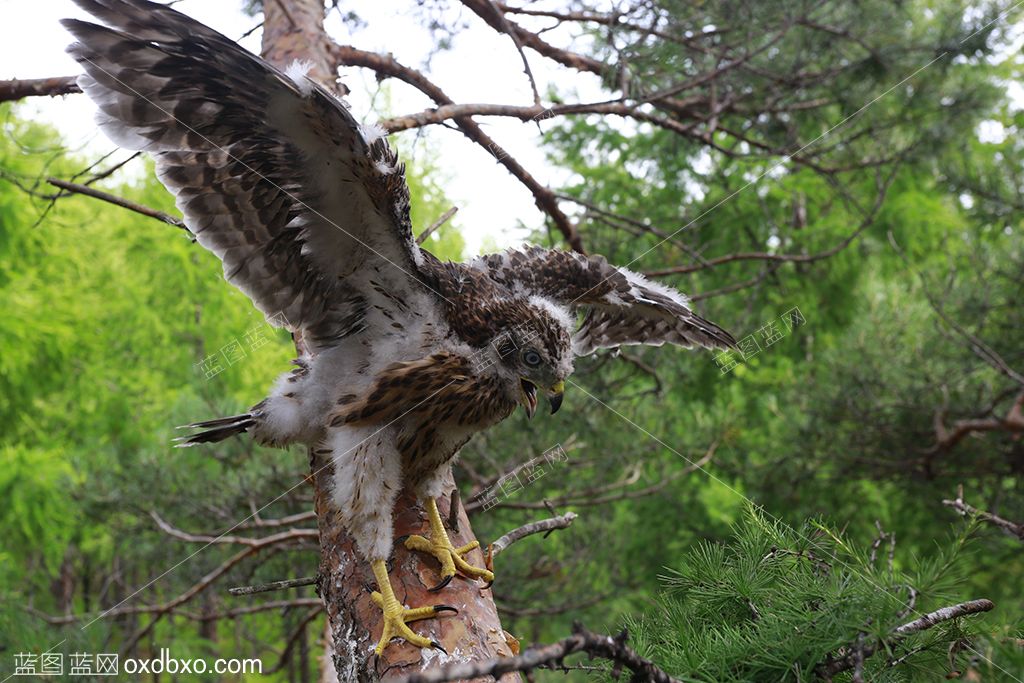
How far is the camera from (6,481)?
7.42m

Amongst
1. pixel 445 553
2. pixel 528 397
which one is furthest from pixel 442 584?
pixel 528 397

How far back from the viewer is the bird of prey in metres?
2.06

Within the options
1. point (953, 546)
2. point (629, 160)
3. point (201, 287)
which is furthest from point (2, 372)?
point (953, 546)

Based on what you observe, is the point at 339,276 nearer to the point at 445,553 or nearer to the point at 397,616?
the point at 445,553

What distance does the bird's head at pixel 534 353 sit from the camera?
221cm

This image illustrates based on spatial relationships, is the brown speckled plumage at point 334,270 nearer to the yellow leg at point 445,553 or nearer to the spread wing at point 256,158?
the spread wing at point 256,158

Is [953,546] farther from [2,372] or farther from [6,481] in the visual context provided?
[2,372]

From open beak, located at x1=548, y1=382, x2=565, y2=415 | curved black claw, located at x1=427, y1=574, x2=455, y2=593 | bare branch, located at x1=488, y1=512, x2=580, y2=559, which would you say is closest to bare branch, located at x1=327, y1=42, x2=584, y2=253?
open beak, located at x1=548, y1=382, x2=565, y2=415

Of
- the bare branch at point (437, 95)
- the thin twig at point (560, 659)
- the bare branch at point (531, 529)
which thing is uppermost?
the bare branch at point (437, 95)

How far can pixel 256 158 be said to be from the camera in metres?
2.19

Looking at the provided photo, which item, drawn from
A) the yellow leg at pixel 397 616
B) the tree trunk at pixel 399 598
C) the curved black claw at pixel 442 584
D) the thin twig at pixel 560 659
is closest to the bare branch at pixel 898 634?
the thin twig at pixel 560 659

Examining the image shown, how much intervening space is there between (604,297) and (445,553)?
3.28ft

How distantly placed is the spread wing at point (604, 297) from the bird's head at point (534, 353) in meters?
0.26

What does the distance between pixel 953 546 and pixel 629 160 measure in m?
7.38
